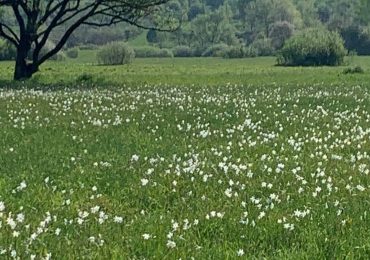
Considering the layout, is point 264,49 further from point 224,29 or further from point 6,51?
point 224,29

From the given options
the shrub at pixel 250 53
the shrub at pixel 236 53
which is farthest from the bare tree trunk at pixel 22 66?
the shrub at pixel 250 53

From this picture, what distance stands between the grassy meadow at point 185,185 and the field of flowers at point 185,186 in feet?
0.08

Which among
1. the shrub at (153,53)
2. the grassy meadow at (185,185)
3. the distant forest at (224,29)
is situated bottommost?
the grassy meadow at (185,185)

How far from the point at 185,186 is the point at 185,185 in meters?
0.04

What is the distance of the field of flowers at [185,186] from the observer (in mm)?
5879

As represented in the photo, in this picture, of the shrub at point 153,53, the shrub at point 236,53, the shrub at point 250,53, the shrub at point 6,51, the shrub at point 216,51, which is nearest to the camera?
the shrub at point 6,51

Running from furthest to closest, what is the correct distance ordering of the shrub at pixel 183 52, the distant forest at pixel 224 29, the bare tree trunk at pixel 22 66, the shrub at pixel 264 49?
the distant forest at pixel 224 29, the shrub at pixel 183 52, the shrub at pixel 264 49, the bare tree trunk at pixel 22 66

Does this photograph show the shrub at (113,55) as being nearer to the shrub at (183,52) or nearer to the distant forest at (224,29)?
the shrub at (183,52)

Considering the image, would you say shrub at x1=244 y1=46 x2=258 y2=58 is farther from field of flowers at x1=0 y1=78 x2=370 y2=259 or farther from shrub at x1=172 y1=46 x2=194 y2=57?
field of flowers at x1=0 y1=78 x2=370 y2=259

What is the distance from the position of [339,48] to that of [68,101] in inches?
1774

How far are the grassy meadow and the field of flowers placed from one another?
0.02 m

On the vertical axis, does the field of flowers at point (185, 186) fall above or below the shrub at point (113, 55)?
below

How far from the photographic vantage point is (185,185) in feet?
27.2

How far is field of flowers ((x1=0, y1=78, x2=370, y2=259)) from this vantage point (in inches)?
231
